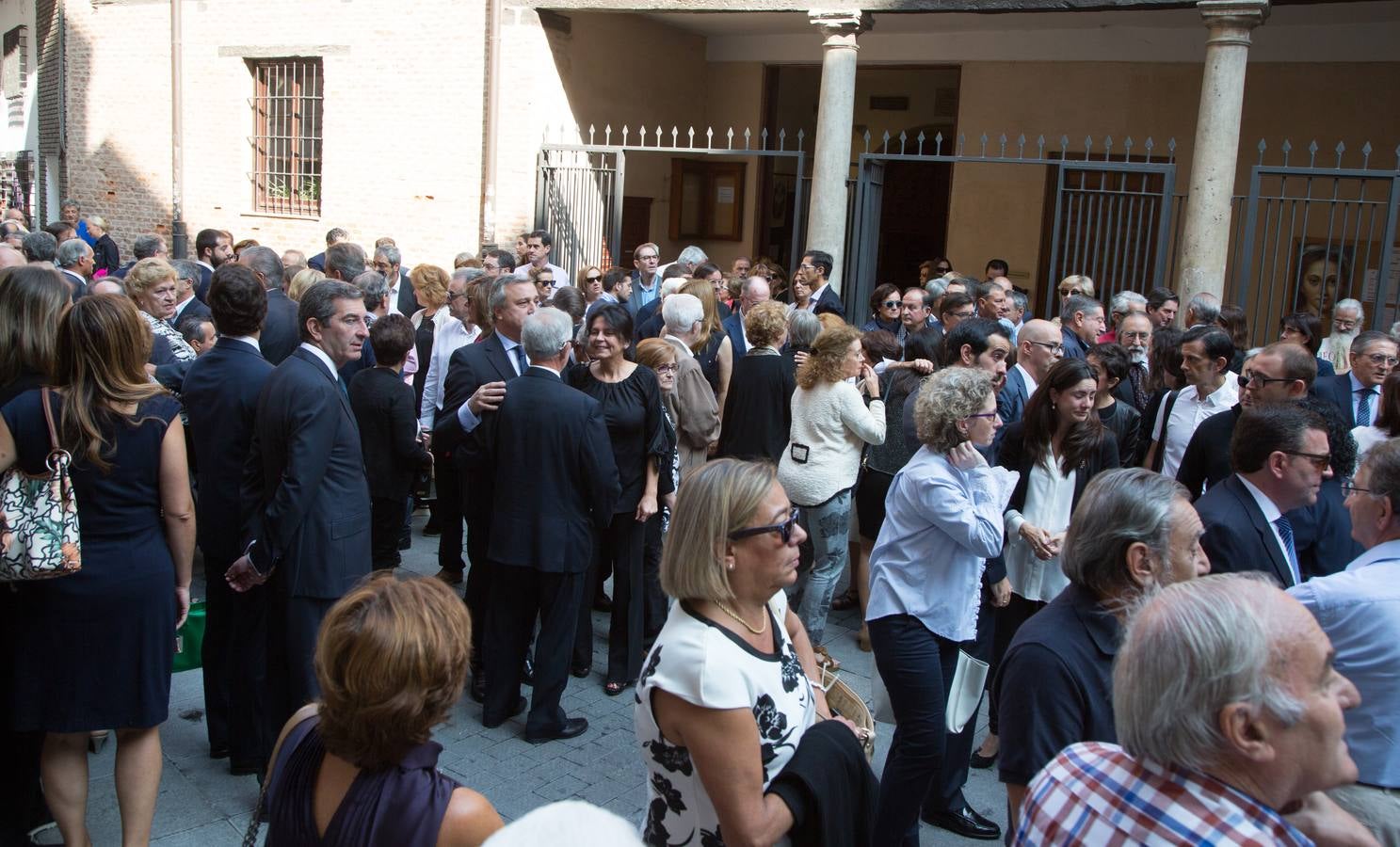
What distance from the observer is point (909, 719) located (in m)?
3.80

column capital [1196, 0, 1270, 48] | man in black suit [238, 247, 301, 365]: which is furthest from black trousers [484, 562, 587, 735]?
column capital [1196, 0, 1270, 48]

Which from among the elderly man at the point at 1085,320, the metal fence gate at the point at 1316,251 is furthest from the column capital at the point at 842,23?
the elderly man at the point at 1085,320

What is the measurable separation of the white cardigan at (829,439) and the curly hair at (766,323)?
26.0 inches

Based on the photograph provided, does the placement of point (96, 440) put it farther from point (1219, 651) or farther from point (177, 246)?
point (177, 246)

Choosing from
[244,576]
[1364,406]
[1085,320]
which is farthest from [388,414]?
[1364,406]

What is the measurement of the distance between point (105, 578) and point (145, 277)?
2966 millimetres

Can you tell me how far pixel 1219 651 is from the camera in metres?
1.79

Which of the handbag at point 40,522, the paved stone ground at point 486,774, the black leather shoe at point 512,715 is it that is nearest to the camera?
the handbag at point 40,522

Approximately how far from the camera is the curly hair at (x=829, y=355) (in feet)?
19.3

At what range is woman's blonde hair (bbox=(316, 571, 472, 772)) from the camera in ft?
6.75

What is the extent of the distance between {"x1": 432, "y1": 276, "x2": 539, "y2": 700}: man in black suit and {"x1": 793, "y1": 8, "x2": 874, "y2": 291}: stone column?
232 inches

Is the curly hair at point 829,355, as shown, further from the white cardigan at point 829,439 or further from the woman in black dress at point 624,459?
the woman in black dress at point 624,459

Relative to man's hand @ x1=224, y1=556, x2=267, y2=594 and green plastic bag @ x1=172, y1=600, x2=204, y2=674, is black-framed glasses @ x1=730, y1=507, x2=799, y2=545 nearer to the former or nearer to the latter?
man's hand @ x1=224, y1=556, x2=267, y2=594

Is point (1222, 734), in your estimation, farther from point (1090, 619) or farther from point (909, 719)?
point (909, 719)
